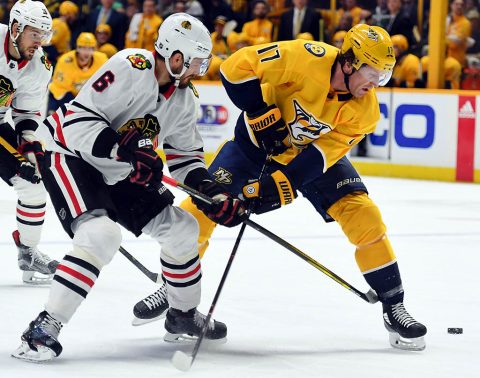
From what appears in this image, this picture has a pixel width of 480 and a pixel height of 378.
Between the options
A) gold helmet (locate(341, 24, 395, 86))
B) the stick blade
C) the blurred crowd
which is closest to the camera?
the stick blade

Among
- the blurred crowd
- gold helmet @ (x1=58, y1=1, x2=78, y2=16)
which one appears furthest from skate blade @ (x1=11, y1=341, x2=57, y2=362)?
gold helmet @ (x1=58, y1=1, x2=78, y2=16)

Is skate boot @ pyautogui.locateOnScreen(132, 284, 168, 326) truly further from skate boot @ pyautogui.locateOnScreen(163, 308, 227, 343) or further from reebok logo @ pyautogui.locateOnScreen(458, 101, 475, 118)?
reebok logo @ pyautogui.locateOnScreen(458, 101, 475, 118)

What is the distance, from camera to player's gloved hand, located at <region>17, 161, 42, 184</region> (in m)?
4.67

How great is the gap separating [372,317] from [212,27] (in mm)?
7477

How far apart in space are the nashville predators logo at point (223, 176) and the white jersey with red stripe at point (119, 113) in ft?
1.11

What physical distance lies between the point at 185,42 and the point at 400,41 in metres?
6.32

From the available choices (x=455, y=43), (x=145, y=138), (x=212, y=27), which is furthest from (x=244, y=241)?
(x=212, y=27)

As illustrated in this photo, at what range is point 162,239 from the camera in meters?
3.59

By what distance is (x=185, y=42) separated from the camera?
3.44 meters

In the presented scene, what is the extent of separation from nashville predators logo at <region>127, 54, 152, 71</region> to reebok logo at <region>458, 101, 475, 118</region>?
18.4 ft

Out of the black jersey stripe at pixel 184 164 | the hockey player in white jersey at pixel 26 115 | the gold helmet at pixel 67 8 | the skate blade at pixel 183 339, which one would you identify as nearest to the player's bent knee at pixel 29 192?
the hockey player in white jersey at pixel 26 115

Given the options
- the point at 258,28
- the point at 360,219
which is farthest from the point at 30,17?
the point at 258,28

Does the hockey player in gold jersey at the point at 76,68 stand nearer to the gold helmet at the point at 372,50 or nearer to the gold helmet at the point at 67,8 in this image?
the gold helmet at the point at 67,8

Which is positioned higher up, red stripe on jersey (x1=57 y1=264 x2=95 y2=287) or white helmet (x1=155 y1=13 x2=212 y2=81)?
white helmet (x1=155 y1=13 x2=212 y2=81)
